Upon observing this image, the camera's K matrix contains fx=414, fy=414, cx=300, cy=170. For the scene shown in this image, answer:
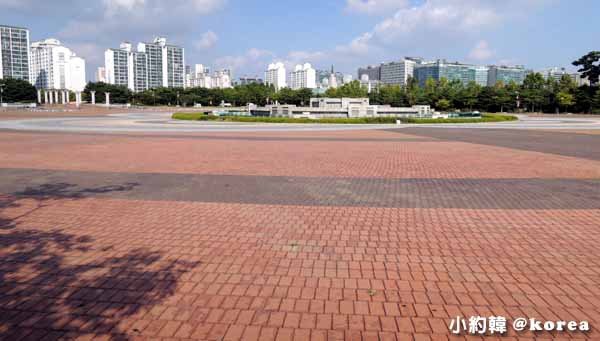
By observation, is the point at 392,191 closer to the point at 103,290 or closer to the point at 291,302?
the point at 291,302

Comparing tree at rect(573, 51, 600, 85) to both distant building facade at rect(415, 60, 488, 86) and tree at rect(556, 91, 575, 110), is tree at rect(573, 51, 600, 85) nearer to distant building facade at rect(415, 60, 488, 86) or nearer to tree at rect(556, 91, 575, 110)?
tree at rect(556, 91, 575, 110)

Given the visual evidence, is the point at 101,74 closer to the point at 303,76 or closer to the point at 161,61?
the point at 161,61

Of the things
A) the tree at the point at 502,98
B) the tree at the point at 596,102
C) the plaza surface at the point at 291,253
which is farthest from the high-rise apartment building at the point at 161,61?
the plaza surface at the point at 291,253

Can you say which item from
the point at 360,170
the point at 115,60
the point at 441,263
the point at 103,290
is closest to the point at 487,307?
the point at 441,263

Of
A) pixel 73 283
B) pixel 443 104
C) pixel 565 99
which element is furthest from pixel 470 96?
pixel 73 283

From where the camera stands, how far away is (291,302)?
3.72 metres

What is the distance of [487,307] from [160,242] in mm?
3786

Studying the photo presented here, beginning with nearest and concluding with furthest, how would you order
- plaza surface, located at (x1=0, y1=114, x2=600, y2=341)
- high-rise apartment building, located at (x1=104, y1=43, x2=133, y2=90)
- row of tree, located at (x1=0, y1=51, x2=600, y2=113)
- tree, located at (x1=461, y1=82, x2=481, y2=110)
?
1. plaza surface, located at (x1=0, y1=114, x2=600, y2=341)
2. row of tree, located at (x1=0, y1=51, x2=600, y2=113)
3. tree, located at (x1=461, y1=82, x2=481, y2=110)
4. high-rise apartment building, located at (x1=104, y1=43, x2=133, y2=90)

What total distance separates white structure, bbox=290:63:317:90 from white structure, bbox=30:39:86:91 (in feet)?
279

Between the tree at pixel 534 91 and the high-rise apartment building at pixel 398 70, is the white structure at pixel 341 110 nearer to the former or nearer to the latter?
the tree at pixel 534 91

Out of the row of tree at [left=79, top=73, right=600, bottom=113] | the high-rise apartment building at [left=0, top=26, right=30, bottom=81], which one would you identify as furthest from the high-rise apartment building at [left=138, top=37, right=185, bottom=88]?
the row of tree at [left=79, top=73, right=600, bottom=113]

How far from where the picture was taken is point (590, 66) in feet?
214

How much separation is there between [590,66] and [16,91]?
4572 inches

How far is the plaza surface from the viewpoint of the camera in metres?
3.42
